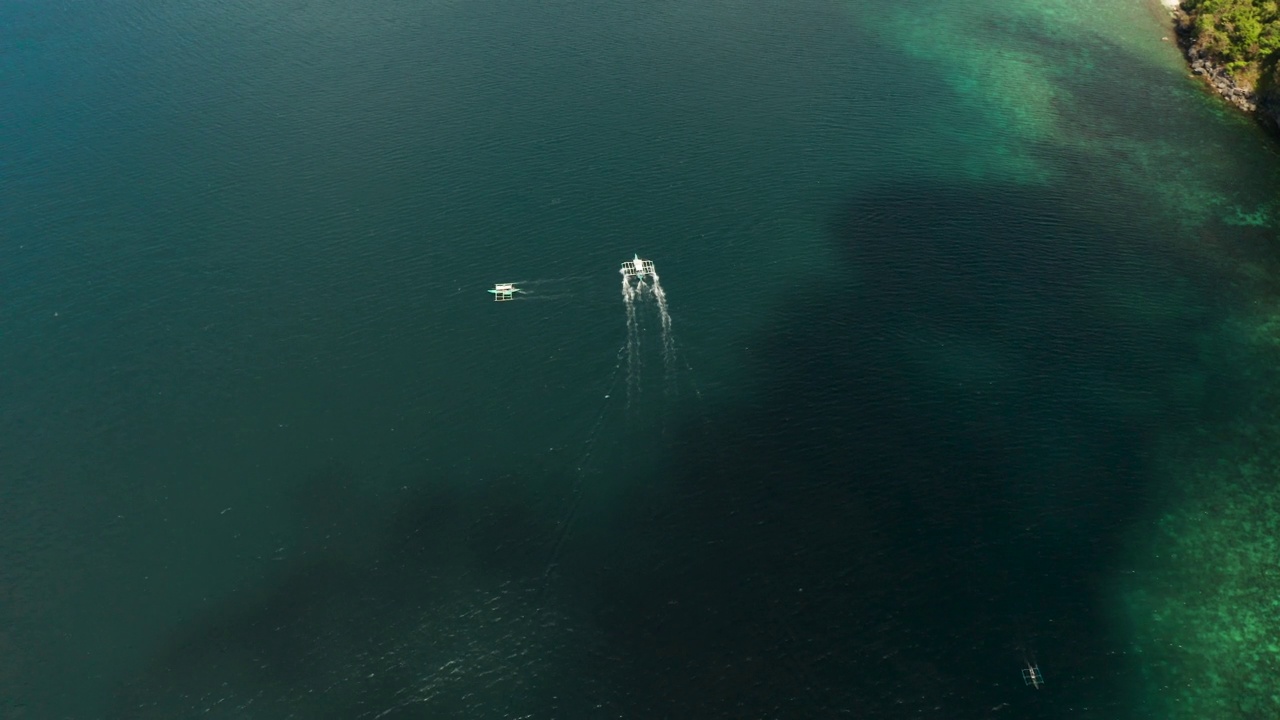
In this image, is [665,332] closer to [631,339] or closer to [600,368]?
[631,339]

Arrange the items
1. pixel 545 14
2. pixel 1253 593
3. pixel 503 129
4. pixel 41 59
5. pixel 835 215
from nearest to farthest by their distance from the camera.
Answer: pixel 1253 593
pixel 835 215
pixel 503 129
pixel 41 59
pixel 545 14

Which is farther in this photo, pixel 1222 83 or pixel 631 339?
pixel 1222 83

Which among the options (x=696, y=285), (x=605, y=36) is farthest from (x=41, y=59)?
(x=696, y=285)

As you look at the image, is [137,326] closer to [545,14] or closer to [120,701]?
[120,701]

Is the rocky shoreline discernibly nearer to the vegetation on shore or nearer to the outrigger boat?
the vegetation on shore

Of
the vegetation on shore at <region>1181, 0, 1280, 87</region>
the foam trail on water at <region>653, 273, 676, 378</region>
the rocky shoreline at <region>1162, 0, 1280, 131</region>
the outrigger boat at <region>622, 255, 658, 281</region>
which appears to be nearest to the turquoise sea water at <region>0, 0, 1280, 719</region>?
the foam trail on water at <region>653, 273, 676, 378</region>

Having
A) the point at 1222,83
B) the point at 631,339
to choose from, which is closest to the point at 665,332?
the point at 631,339

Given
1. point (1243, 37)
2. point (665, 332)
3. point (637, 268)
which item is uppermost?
point (1243, 37)
